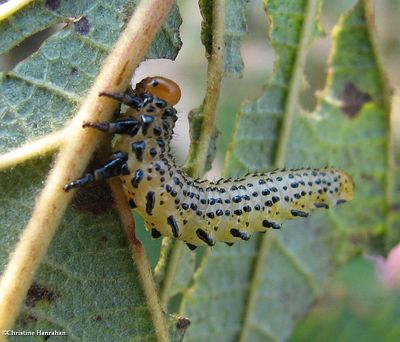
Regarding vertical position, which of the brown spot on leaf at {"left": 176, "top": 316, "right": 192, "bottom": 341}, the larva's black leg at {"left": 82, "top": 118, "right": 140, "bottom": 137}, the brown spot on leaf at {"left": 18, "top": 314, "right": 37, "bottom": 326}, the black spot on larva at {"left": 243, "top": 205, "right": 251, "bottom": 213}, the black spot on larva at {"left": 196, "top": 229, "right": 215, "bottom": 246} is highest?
the larva's black leg at {"left": 82, "top": 118, "right": 140, "bottom": 137}

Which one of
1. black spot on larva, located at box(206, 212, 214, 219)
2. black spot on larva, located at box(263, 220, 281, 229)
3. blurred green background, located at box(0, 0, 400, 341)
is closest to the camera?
black spot on larva, located at box(206, 212, 214, 219)

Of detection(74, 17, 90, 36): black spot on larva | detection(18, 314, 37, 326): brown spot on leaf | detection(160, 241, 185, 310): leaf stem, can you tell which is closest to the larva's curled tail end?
detection(160, 241, 185, 310): leaf stem

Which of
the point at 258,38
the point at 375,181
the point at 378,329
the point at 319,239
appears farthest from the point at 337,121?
the point at 258,38

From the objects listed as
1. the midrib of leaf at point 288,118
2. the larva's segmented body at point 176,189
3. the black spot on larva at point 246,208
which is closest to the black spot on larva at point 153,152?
the larva's segmented body at point 176,189

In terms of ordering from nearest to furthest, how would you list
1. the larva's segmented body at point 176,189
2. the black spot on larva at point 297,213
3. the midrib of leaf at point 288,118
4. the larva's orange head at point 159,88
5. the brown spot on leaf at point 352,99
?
1. the larva's segmented body at point 176,189
2. the larva's orange head at point 159,88
3. the black spot on larva at point 297,213
4. the midrib of leaf at point 288,118
5. the brown spot on leaf at point 352,99

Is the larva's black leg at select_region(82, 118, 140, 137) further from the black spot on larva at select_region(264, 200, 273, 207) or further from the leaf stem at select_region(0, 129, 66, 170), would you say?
the black spot on larva at select_region(264, 200, 273, 207)

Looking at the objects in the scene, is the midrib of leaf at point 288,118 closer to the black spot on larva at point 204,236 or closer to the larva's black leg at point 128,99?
the black spot on larva at point 204,236
